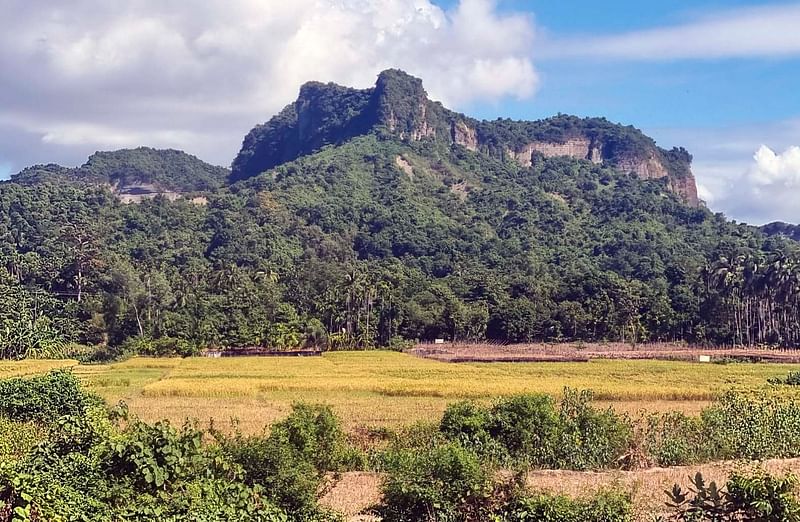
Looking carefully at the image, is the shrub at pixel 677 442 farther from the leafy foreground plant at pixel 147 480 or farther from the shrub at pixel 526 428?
the leafy foreground plant at pixel 147 480

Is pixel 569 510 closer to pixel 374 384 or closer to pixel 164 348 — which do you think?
pixel 374 384

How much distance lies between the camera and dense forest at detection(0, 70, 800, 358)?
257 ft

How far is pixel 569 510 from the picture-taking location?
436 inches

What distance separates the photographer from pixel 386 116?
183 meters

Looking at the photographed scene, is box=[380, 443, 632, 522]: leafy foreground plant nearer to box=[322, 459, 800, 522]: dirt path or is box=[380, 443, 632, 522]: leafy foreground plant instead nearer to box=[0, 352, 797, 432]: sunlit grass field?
box=[322, 459, 800, 522]: dirt path

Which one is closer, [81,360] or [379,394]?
[379,394]

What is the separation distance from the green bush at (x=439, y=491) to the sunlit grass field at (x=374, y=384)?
1339 cm

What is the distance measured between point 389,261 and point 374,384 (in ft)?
263

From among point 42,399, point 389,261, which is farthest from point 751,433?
point 389,261

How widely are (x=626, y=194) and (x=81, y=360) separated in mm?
118329

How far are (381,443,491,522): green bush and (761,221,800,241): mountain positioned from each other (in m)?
193

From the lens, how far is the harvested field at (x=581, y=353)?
2373 inches

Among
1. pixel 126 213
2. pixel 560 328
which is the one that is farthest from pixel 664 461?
pixel 126 213

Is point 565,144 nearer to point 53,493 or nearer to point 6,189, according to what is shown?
point 6,189
